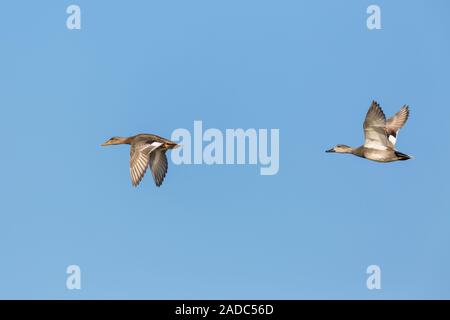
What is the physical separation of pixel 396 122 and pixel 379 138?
3.70 feet

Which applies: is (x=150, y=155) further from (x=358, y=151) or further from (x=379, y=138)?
(x=379, y=138)

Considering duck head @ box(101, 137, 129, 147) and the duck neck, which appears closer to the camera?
the duck neck

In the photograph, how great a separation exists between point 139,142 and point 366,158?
4.13 m

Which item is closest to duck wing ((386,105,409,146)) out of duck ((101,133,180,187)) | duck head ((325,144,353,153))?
duck head ((325,144,353,153))

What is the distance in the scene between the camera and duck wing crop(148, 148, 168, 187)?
66.1 feet

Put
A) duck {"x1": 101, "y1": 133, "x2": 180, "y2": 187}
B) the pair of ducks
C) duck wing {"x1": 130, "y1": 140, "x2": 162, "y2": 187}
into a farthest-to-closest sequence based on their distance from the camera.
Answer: the pair of ducks < duck {"x1": 101, "y1": 133, "x2": 180, "y2": 187} < duck wing {"x1": 130, "y1": 140, "x2": 162, "y2": 187}

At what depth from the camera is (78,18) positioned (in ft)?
72.1

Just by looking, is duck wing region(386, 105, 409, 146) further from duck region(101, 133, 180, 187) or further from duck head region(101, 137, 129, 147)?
duck head region(101, 137, 129, 147)

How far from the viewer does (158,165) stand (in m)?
20.2

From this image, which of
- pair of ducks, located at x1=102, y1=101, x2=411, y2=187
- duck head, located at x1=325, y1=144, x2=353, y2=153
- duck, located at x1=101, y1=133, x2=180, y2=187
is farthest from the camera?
duck head, located at x1=325, y1=144, x2=353, y2=153

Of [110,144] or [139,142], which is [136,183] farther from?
[110,144]

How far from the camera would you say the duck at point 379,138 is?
1933cm
